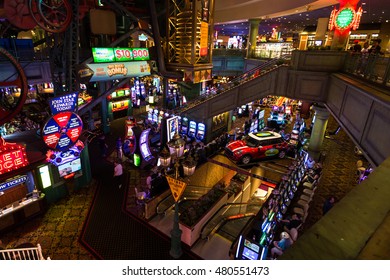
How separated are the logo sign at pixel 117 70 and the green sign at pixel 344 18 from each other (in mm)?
9667

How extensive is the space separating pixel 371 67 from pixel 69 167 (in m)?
12.0

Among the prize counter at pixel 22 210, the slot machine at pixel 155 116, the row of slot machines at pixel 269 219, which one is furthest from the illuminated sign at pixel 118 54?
the row of slot machines at pixel 269 219

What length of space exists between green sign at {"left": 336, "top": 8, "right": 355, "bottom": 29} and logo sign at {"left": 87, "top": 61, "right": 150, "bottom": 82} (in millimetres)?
9667

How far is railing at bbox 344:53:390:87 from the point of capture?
619 centimetres

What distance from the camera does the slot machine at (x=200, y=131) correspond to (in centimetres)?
1707

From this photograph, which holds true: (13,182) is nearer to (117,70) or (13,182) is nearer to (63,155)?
(63,155)

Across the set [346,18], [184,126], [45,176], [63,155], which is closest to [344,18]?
[346,18]

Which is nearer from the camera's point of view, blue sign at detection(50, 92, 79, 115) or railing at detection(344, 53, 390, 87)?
railing at detection(344, 53, 390, 87)

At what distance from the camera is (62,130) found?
8734 mm

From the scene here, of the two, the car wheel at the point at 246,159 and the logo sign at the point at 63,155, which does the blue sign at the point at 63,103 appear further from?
the car wheel at the point at 246,159

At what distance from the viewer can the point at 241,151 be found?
1470 centimetres

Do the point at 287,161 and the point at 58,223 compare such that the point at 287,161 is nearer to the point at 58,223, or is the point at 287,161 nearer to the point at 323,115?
the point at 323,115

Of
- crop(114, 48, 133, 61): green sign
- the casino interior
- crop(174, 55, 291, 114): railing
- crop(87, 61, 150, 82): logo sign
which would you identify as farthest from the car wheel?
crop(114, 48, 133, 61): green sign

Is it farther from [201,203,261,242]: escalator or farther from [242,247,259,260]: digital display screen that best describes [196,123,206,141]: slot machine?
[242,247,259,260]: digital display screen
